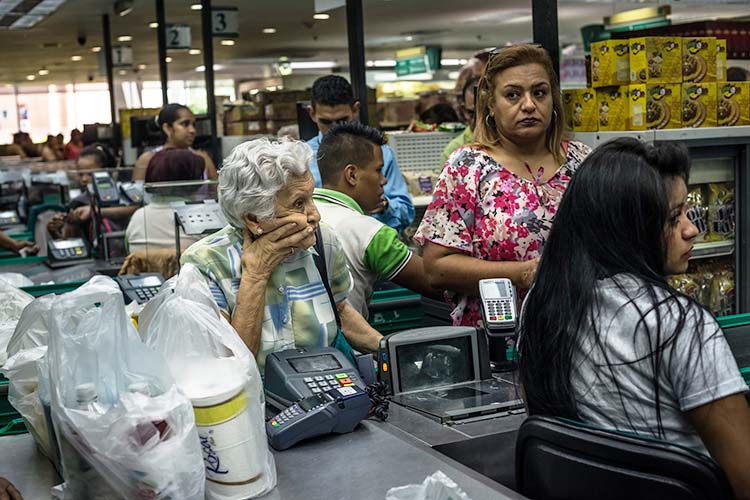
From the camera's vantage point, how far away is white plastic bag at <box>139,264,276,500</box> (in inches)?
68.5

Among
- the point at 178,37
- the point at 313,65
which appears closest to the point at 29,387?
the point at 178,37

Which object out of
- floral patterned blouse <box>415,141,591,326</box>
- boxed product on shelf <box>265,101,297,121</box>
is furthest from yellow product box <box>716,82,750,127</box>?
boxed product on shelf <box>265,101,297,121</box>

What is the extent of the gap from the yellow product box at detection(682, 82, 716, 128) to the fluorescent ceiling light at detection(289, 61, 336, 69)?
1994 cm

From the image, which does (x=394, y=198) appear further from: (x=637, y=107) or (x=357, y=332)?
(x=357, y=332)

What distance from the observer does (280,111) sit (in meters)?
10.0

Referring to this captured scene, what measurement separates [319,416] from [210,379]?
415mm

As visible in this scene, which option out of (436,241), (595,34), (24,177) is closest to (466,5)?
(595,34)

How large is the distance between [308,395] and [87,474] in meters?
0.62

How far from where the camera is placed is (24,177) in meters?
9.81

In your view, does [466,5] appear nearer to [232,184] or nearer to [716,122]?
[716,122]

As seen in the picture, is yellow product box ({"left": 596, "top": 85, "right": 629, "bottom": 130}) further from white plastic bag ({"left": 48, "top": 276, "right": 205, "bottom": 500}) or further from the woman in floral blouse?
white plastic bag ({"left": 48, "top": 276, "right": 205, "bottom": 500})

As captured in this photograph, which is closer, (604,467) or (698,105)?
(604,467)

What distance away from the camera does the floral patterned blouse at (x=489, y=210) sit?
9.64 ft

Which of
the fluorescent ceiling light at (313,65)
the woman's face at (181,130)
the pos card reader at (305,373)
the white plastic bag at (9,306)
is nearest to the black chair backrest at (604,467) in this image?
the pos card reader at (305,373)
